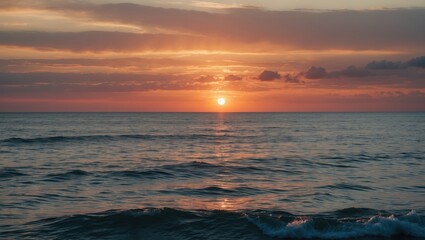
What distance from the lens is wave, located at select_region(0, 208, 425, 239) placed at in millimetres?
16516

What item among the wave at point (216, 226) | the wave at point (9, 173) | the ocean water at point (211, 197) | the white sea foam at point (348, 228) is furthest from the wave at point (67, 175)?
the white sea foam at point (348, 228)

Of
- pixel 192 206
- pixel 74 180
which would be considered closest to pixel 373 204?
pixel 192 206

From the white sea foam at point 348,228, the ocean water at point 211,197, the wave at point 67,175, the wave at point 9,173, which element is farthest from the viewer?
the wave at point 9,173

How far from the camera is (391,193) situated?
2405 centimetres

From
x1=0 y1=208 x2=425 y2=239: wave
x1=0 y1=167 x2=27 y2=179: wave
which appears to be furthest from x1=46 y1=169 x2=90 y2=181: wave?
x1=0 y1=208 x2=425 y2=239: wave

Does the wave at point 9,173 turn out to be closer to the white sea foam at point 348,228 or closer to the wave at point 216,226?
the wave at point 216,226

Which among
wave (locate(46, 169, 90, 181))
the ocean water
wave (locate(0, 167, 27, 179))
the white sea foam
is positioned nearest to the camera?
the white sea foam

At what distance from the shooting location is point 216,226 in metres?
17.8

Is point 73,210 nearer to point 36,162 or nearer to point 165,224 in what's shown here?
point 165,224

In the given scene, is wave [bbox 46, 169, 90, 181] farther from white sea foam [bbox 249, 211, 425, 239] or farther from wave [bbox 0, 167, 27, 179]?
white sea foam [bbox 249, 211, 425, 239]

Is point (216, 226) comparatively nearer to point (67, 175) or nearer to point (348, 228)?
point (348, 228)

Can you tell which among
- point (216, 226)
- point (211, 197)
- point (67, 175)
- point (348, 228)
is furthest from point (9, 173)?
point (348, 228)

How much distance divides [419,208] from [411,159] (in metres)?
20.4

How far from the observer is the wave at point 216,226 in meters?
16.5
